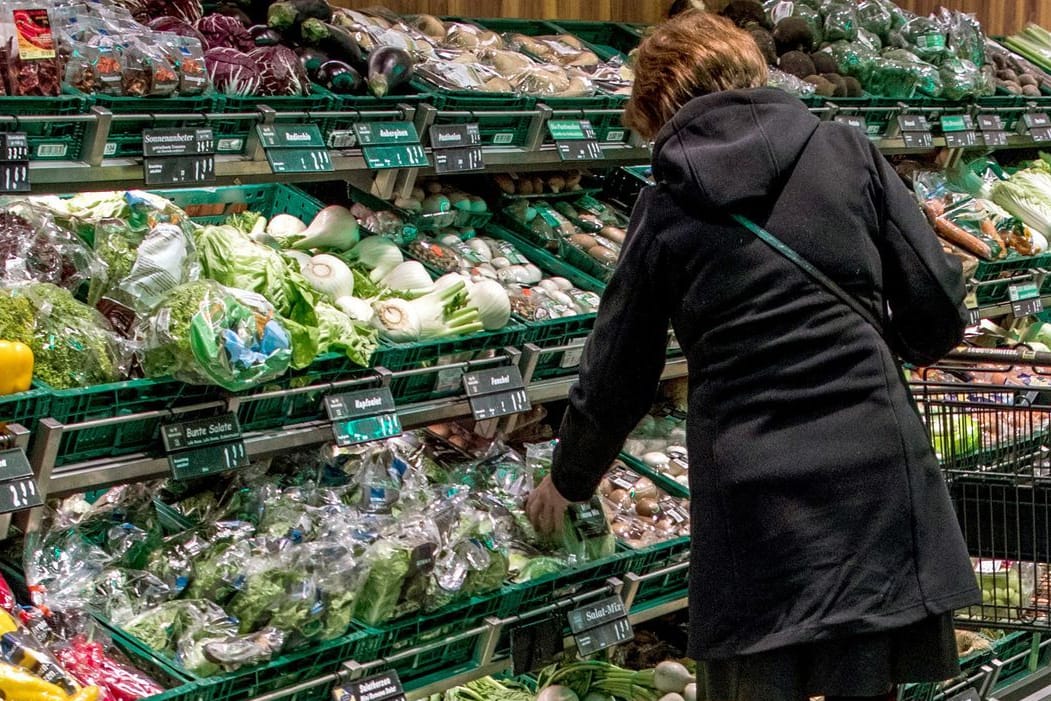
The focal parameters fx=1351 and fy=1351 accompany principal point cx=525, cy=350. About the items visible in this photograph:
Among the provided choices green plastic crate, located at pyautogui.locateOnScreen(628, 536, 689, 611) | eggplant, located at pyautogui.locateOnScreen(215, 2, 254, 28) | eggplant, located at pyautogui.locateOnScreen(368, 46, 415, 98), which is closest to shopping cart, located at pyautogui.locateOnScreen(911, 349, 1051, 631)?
green plastic crate, located at pyautogui.locateOnScreen(628, 536, 689, 611)

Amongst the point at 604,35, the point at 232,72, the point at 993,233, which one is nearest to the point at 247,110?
the point at 232,72

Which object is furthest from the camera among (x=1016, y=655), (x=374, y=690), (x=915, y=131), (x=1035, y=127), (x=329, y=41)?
(x=1035, y=127)

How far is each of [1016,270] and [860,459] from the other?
271 cm

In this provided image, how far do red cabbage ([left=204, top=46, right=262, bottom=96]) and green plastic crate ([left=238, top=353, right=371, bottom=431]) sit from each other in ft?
1.79

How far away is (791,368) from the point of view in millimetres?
2262

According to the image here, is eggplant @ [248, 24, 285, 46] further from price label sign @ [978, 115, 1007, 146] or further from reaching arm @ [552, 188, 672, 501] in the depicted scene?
price label sign @ [978, 115, 1007, 146]

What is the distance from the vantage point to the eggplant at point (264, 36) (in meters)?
2.84

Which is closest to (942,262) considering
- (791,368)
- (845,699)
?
(791,368)

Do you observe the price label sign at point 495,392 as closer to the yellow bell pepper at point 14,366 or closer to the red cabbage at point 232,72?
the red cabbage at point 232,72

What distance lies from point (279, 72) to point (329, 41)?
0.86 feet

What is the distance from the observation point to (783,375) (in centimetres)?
226

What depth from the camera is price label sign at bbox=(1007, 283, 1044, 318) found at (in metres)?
4.64

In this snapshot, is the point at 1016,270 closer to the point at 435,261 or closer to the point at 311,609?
the point at 435,261

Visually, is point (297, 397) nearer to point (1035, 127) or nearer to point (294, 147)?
point (294, 147)
